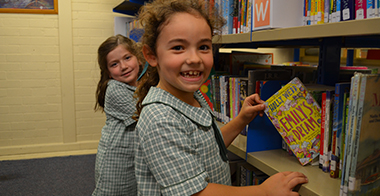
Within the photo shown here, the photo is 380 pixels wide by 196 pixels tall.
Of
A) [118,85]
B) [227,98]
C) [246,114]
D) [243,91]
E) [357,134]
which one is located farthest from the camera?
[118,85]

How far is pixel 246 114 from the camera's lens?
3.80 feet

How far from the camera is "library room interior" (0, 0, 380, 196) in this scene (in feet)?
2.62

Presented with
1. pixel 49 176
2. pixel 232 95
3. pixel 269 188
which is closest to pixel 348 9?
pixel 269 188

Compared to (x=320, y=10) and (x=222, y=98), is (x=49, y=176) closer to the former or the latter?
(x=222, y=98)

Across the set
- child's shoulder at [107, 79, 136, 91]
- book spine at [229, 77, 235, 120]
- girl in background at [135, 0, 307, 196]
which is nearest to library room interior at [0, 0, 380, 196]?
book spine at [229, 77, 235, 120]

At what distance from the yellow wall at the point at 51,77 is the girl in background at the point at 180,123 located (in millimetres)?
2896

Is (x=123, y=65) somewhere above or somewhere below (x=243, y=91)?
above

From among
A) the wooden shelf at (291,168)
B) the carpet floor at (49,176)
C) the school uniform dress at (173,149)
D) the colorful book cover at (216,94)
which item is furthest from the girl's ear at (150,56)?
the carpet floor at (49,176)

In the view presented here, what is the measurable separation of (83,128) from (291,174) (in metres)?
3.44

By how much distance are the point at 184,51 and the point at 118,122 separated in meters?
0.97

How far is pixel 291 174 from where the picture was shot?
908mm

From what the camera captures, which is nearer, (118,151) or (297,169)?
(297,169)

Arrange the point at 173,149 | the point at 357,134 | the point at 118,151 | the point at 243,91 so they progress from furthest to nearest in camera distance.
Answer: the point at 118,151 → the point at 243,91 → the point at 173,149 → the point at 357,134

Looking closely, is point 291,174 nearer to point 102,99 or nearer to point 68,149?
point 102,99
